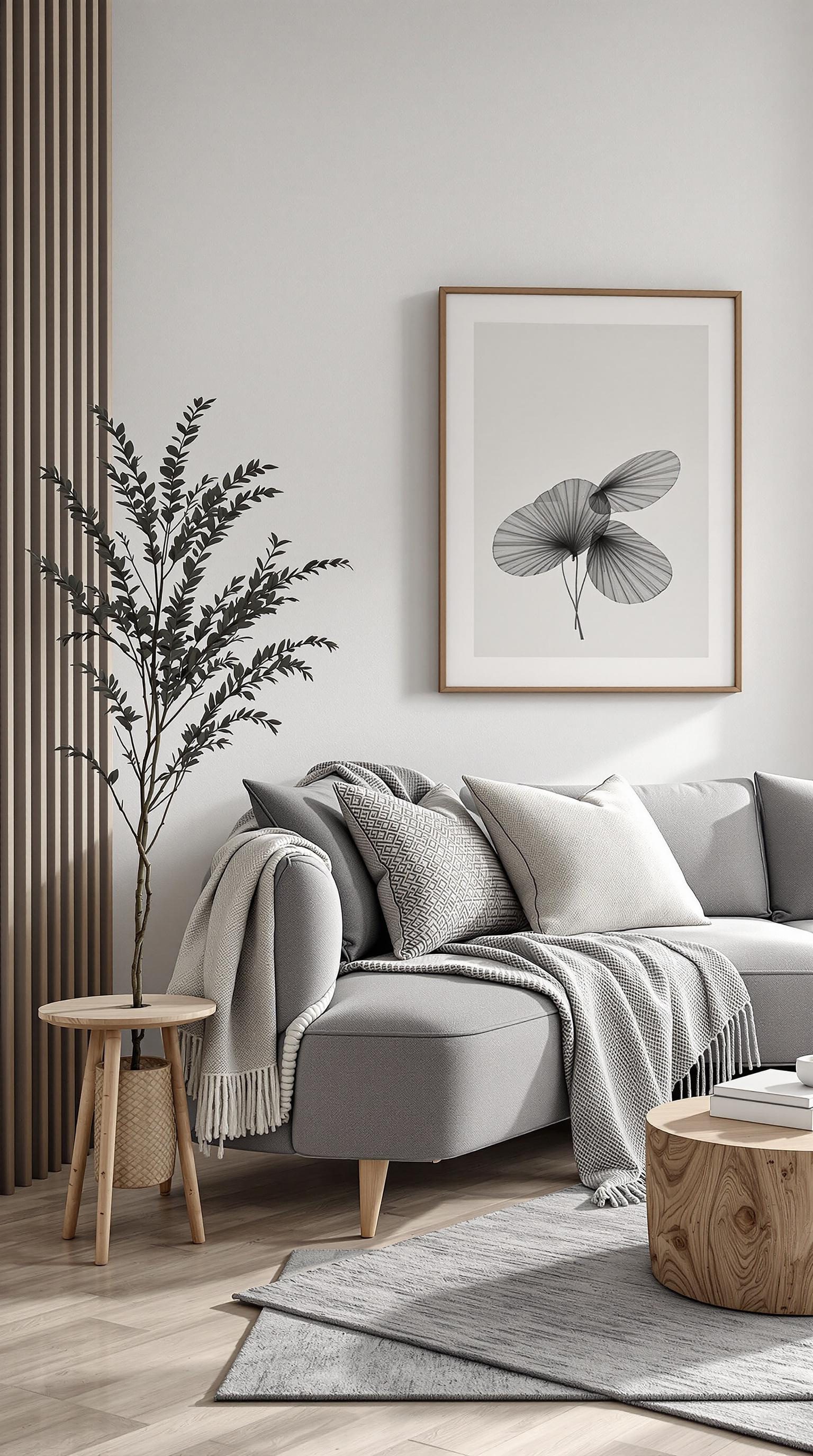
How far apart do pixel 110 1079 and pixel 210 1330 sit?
57 cm

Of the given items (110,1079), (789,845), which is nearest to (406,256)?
(789,845)

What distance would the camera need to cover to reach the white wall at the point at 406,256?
4121 millimetres

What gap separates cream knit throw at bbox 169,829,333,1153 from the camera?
112 inches

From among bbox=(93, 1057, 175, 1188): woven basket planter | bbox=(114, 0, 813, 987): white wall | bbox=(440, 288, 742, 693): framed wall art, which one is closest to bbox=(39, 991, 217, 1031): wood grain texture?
bbox=(93, 1057, 175, 1188): woven basket planter

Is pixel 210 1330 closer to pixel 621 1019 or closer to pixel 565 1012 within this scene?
pixel 565 1012

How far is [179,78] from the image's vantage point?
4121 mm

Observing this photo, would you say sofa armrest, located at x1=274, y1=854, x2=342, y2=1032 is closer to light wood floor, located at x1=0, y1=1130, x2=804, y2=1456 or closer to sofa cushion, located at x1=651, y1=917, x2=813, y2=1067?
light wood floor, located at x1=0, y1=1130, x2=804, y2=1456

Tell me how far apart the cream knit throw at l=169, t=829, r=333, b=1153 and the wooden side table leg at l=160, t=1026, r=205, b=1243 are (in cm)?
6

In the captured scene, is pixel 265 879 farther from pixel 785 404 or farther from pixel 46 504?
pixel 785 404

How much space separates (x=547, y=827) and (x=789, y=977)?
2.21 feet

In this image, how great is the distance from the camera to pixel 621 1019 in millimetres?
3143

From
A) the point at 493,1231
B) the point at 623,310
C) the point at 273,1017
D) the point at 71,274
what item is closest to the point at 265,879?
the point at 273,1017

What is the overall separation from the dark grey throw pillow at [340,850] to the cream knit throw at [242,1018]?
271 millimetres

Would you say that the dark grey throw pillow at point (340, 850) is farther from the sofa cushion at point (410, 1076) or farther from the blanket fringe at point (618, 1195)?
the blanket fringe at point (618, 1195)
